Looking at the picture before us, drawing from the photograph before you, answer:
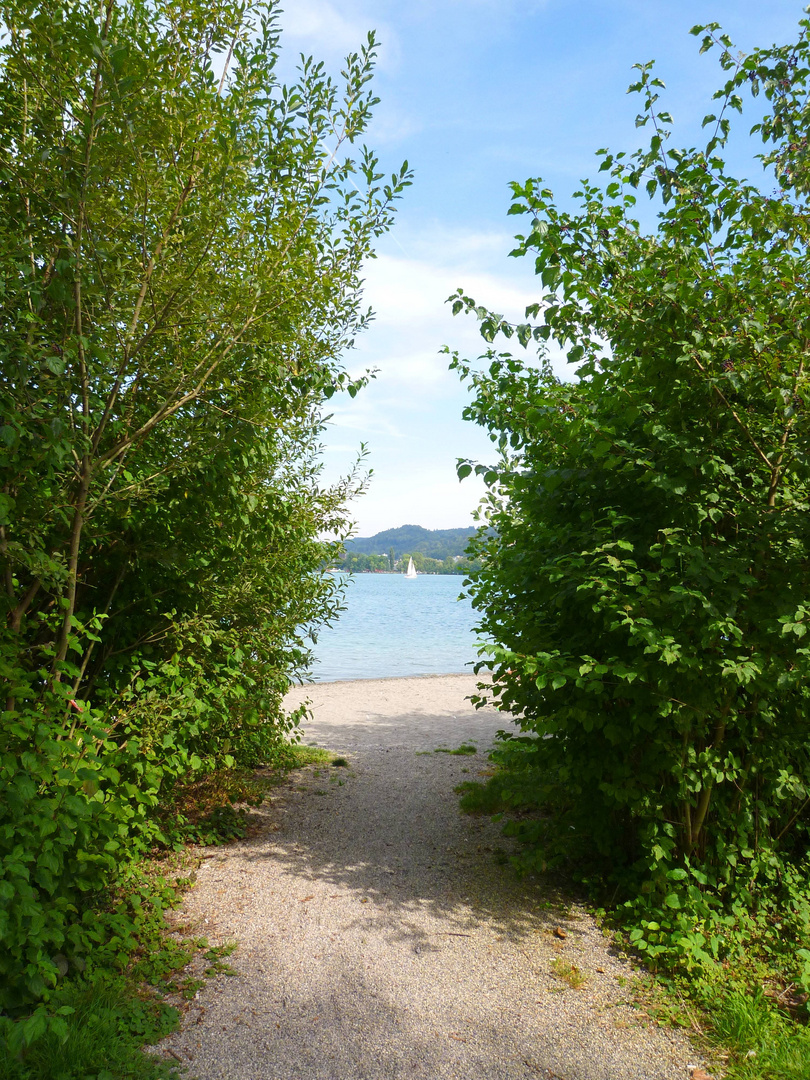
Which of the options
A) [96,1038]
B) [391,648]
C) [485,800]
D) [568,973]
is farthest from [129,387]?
[391,648]

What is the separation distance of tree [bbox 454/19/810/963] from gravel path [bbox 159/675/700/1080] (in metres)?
0.58

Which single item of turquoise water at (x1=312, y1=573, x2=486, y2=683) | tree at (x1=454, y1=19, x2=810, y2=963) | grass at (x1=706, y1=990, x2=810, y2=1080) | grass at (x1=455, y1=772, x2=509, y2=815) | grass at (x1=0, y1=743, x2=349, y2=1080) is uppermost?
tree at (x1=454, y1=19, x2=810, y2=963)

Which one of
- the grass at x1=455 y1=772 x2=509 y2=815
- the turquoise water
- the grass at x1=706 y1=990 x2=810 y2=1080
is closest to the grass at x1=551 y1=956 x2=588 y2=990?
the grass at x1=706 y1=990 x2=810 y2=1080

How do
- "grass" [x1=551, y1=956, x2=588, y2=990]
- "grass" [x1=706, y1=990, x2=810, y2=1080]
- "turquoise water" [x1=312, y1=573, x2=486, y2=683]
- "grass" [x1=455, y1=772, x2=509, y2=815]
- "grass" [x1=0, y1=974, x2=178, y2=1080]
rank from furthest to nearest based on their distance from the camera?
"turquoise water" [x1=312, y1=573, x2=486, y2=683], "grass" [x1=455, y1=772, x2=509, y2=815], "grass" [x1=551, y1=956, x2=588, y2=990], "grass" [x1=706, y1=990, x2=810, y2=1080], "grass" [x1=0, y1=974, x2=178, y2=1080]

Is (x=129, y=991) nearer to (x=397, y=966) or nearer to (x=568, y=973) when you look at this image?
(x=397, y=966)

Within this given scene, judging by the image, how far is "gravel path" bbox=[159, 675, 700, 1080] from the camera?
307 cm

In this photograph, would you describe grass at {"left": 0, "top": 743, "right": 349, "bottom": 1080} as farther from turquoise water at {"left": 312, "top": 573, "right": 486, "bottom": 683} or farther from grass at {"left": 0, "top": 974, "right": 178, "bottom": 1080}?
turquoise water at {"left": 312, "top": 573, "right": 486, "bottom": 683}

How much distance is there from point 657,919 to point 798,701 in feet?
5.27

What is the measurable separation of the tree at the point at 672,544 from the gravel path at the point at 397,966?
582 mm

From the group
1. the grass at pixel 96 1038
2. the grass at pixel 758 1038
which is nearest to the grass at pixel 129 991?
the grass at pixel 96 1038

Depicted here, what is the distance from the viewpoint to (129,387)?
3.77 metres

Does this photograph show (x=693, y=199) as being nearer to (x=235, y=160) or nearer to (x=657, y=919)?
(x=235, y=160)

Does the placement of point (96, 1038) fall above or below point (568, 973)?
above

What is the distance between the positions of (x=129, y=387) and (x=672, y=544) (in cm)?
318
